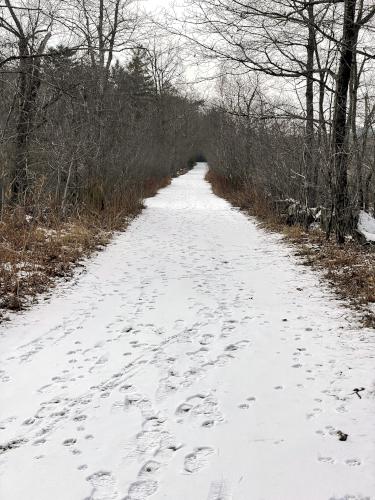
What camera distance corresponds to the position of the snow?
7332 mm

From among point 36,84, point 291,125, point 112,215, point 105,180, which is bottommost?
point 112,215

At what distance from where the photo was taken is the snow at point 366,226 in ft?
24.1

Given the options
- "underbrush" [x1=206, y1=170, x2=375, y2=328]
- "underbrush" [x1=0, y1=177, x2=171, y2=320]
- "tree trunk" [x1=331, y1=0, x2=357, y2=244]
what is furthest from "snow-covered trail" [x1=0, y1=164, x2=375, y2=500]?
"tree trunk" [x1=331, y1=0, x2=357, y2=244]

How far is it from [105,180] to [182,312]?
7.71 m

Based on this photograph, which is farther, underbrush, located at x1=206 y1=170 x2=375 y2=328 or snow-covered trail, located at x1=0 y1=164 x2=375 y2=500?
underbrush, located at x1=206 y1=170 x2=375 y2=328

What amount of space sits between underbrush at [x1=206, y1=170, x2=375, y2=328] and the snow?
0.22m

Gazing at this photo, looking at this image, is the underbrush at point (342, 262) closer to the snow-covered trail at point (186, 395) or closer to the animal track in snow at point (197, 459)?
the snow-covered trail at point (186, 395)

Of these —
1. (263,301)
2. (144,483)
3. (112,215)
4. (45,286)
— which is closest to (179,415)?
(144,483)

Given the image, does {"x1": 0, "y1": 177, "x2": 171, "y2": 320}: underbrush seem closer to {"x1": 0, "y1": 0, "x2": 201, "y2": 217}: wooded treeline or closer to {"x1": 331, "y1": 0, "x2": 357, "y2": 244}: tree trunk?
{"x1": 0, "y1": 0, "x2": 201, "y2": 217}: wooded treeline

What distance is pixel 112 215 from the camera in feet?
35.1

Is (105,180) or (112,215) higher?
(105,180)

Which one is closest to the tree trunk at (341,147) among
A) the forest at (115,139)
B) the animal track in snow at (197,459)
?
the forest at (115,139)

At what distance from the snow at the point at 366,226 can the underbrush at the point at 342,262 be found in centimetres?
22

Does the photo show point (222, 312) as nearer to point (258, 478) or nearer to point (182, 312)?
point (182, 312)
